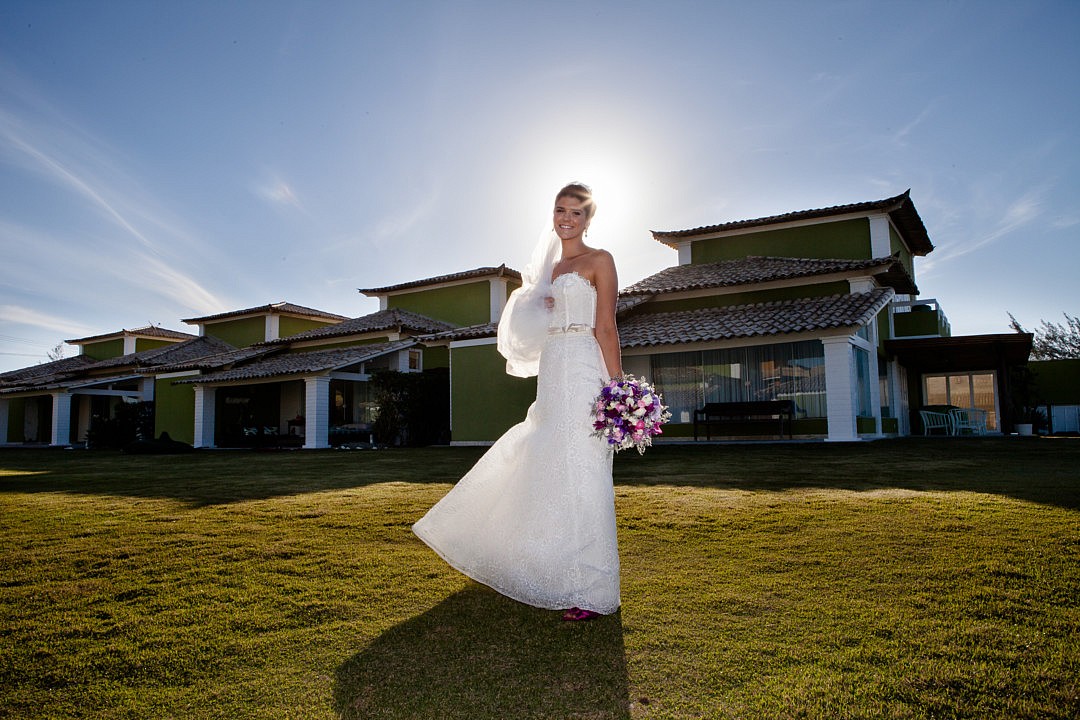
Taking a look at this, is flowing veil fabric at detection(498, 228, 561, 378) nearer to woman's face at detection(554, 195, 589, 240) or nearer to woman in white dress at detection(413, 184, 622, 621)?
woman in white dress at detection(413, 184, 622, 621)

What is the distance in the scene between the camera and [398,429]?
19.0 m

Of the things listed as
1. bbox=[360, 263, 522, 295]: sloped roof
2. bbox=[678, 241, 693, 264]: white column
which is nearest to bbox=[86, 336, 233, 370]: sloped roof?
bbox=[360, 263, 522, 295]: sloped roof

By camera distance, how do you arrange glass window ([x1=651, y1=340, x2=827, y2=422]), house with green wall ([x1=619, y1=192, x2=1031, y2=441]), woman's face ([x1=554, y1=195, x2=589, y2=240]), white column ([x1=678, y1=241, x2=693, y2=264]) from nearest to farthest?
woman's face ([x1=554, y1=195, x2=589, y2=240]), house with green wall ([x1=619, y1=192, x2=1031, y2=441]), glass window ([x1=651, y1=340, x2=827, y2=422]), white column ([x1=678, y1=241, x2=693, y2=264])

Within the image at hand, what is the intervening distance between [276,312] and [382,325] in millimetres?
9024

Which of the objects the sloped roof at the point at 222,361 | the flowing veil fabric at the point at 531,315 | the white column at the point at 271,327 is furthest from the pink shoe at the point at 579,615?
the white column at the point at 271,327

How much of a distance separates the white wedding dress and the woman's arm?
0.12 feet

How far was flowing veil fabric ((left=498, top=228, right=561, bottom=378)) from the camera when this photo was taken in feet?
11.9

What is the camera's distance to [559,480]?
3049mm

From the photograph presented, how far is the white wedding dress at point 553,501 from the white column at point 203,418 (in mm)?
22555

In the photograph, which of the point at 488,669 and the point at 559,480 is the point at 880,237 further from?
the point at 488,669

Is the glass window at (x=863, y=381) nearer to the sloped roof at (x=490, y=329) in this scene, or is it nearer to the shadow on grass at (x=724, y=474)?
the shadow on grass at (x=724, y=474)

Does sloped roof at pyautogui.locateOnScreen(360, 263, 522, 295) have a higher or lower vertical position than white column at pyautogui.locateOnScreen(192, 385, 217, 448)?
higher

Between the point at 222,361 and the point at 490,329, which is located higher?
the point at 490,329

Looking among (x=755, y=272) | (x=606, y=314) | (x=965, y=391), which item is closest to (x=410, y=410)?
(x=755, y=272)
